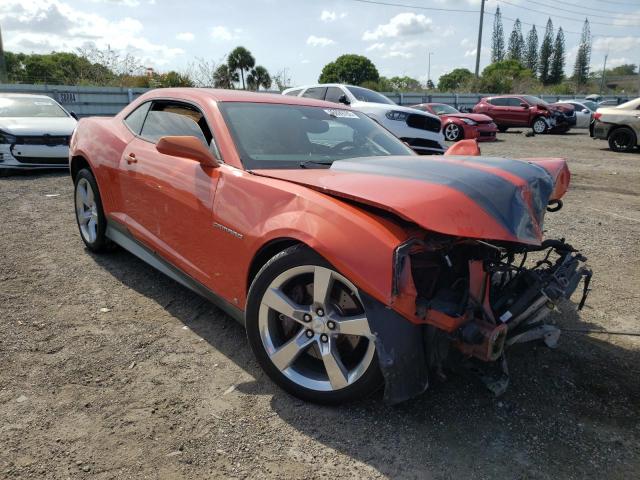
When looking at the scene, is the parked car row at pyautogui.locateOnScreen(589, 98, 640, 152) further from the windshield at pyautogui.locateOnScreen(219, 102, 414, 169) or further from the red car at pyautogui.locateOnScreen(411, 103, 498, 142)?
the windshield at pyautogui.locateOnScreen(219, 102, 414, 169)

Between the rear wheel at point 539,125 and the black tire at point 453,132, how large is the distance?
20.8 feet

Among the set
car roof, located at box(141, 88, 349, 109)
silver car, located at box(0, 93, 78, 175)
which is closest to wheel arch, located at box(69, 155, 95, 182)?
car roof, located at box(141, 88, 349, 109)

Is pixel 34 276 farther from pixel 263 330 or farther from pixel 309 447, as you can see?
pixel 309 447

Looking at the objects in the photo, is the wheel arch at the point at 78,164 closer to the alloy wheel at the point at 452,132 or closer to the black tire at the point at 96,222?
the black tire at the point at 96,222

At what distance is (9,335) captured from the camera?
3.13 m

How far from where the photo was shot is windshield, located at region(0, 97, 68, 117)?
924 cm

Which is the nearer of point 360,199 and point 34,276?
point 360,199

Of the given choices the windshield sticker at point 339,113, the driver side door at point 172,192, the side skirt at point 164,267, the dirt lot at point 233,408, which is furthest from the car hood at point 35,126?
the windshield sticker at point 339,113

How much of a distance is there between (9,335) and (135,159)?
144 centimetres

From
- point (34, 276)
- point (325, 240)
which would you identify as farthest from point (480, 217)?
point (34, 276)

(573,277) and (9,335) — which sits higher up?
(573,277)

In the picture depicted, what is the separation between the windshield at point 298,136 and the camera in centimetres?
302

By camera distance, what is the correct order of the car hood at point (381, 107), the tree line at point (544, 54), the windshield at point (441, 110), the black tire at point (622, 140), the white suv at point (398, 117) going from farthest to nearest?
the tree line at point (544, 54) < the windshield at point (441, 110) < the black tire at point (622, 140) < the car hood at point (381, 107) < the white suv at point (398, 117)

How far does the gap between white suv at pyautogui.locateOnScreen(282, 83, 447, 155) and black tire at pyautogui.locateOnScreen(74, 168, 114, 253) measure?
21.2ft
